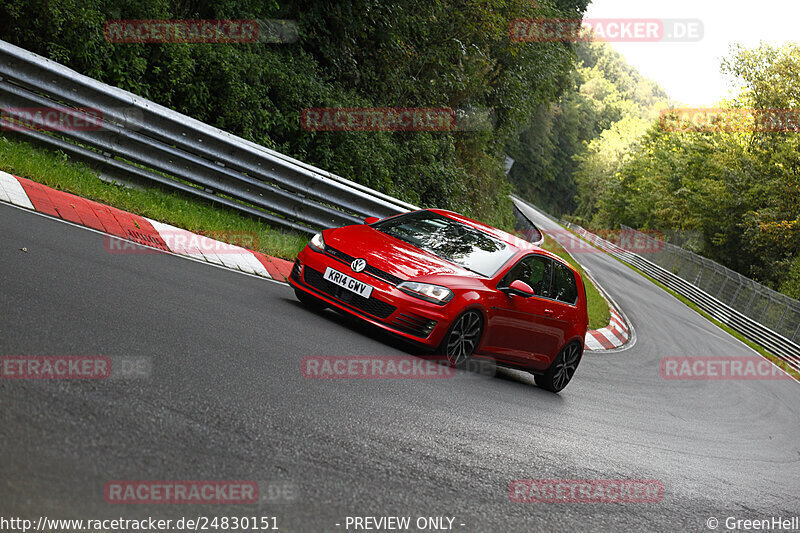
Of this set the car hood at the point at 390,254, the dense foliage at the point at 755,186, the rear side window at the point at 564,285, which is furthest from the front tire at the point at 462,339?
the dense foliage at the point at 755,186

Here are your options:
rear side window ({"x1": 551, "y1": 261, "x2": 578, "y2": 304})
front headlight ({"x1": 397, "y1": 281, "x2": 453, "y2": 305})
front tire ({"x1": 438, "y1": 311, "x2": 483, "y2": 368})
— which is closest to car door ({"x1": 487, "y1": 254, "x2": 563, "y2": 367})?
rear side window ({"x1": 551, "y1": 261, "x2": 578, "y2": 304})

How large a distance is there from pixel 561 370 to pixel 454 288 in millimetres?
2496

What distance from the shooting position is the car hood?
7.88m

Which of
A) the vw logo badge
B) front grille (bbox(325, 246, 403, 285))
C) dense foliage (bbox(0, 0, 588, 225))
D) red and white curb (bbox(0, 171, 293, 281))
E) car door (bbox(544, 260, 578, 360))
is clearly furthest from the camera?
dense foliage (bbox(0, 0, 588, 225))

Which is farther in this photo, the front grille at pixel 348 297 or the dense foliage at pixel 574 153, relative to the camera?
the dense foliage at pixel 574 153

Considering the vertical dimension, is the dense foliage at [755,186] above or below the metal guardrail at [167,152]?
above

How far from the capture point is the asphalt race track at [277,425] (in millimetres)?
3443

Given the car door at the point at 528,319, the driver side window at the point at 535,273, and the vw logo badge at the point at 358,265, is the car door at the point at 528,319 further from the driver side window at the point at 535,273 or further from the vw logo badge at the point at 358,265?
the vw logo badge at the point at 358,265

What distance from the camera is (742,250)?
164 feet

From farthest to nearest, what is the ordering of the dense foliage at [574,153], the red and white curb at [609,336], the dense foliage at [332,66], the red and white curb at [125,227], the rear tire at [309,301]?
the dense foliage at [574,153], the red and white curb at [609,336], the dense foliage at [332,66], the rear tire at [309,301], the red and white curb at [125,227]

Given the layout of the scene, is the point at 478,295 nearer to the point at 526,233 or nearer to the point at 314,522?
the point at 314,522

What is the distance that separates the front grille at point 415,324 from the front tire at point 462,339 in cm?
20

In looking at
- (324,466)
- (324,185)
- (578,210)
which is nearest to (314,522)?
(324,466)

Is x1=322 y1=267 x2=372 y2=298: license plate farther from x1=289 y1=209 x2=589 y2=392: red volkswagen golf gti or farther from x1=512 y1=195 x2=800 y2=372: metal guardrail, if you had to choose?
x1=512 y1=195 x2=800 y2=372: metal guardrail
